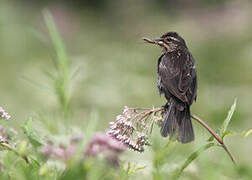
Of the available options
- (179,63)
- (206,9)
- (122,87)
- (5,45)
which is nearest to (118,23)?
(206,9)

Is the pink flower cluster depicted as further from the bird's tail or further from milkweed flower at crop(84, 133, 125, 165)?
milkweed flower at crop(84, 133, 125, 165)

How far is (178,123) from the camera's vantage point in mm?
3959

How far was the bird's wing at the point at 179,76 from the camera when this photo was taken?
4297mm

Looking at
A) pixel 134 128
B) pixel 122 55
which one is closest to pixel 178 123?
pixel 134 128

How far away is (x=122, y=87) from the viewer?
30.2 feet

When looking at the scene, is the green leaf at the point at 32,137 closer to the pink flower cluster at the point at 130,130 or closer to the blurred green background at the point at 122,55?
the pink flower cluster at the point at 130,130

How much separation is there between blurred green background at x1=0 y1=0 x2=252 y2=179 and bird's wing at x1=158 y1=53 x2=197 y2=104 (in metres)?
0.22

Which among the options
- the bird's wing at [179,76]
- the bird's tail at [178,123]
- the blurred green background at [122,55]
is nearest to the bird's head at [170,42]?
the bird's wing at [179,76]

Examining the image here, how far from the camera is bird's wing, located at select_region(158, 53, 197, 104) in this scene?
4297 millimetres

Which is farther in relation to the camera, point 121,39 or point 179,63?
point 121,39

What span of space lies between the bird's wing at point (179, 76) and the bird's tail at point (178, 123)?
6cm

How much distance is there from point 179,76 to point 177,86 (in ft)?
0.43

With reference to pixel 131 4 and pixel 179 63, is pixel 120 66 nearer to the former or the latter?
pixel 179 63

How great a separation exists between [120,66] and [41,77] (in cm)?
134
